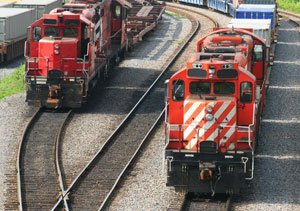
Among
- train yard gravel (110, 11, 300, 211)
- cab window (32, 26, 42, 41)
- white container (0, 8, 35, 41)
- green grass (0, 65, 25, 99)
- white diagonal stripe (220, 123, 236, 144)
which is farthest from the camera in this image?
white container (0, 8, 35, 41)

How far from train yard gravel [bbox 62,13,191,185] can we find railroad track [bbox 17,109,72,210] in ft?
1.27

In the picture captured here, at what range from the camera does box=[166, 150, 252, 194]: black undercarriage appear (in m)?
22.3

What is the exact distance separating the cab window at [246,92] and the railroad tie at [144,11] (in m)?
32.8

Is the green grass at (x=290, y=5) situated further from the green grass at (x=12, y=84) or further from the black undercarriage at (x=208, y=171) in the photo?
the black undercarriage at (x=208, y=171)

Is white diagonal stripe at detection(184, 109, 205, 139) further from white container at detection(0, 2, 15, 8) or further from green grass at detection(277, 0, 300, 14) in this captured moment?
green grass at detection(277, 0, 300, 14)

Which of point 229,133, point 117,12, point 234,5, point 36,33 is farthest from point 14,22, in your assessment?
point 229,133

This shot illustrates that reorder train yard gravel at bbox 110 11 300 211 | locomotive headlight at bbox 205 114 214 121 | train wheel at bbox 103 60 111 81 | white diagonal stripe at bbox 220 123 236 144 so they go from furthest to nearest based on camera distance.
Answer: train wheel at bbox 103 60 111 81, white diagonal stripe at bbox 220 123 236 144, train yard gravel at bbox 110 11 300 211, locomotive headlight at bbox 205 114 214 121

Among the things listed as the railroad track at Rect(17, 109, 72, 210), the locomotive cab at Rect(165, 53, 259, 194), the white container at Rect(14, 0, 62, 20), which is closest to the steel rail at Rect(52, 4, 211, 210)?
the railroad track at Rect(17, 109, 72, 210)

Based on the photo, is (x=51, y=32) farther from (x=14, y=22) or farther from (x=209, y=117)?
(x=14, y=22)

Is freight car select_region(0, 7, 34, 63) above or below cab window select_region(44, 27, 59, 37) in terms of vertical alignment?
below

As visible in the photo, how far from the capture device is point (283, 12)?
67688mm

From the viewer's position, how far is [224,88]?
2269cm

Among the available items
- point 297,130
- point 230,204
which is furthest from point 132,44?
point 230,204

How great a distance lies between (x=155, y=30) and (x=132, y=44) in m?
9.15
